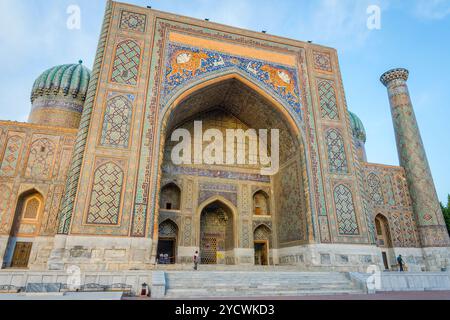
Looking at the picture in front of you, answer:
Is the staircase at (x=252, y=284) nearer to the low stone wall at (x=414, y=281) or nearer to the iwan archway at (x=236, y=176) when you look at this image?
the low stone wall at (x=414, y=281)

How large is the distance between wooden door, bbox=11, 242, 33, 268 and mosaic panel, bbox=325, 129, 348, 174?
8.00 m

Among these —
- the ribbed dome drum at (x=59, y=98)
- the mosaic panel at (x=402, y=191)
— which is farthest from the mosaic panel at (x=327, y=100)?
the ribbed dome drum at (x=59, y=98)

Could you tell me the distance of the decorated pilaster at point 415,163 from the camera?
33.3 ft

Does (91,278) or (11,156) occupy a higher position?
(11,156)

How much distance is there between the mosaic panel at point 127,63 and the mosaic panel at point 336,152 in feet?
18.6

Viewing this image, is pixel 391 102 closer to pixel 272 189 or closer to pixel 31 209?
pixel 272 189

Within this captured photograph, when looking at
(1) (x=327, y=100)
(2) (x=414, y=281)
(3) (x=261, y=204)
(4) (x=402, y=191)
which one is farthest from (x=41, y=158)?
Result: (4) (x=402, y=191)

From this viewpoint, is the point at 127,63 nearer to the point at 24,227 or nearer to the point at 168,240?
the point at 24,227

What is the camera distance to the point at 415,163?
35.4ft

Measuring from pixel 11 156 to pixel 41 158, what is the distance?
68cm

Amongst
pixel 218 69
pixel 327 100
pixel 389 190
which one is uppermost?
pixel 218 69

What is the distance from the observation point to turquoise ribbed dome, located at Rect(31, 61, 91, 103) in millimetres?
11992

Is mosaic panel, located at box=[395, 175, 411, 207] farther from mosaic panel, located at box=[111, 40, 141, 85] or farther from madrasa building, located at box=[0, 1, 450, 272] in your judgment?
mosaic panel, located at box=[111, 40, 141, 85]

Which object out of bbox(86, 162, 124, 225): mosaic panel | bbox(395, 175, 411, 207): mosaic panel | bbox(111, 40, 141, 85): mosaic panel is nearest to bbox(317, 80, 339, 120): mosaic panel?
bbox(395, 175, 411, 207): mosaic panel
